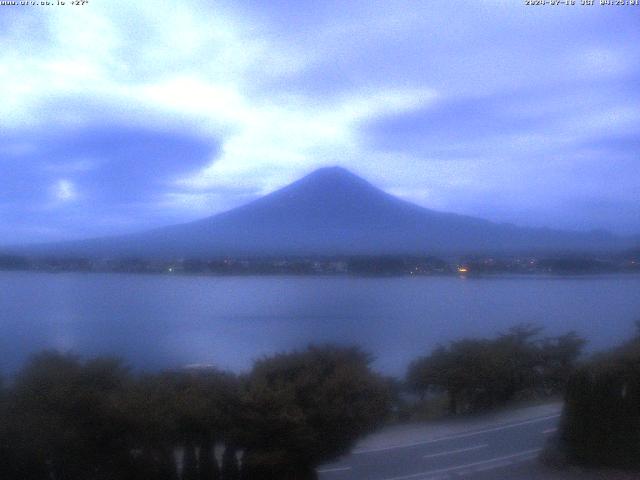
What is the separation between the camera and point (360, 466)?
21.9 ft

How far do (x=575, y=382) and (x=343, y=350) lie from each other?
2556mm

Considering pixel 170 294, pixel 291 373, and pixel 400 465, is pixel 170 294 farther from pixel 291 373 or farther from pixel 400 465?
pixel 400 465

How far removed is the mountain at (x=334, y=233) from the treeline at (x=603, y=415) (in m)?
1.99

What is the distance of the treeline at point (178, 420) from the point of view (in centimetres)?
621

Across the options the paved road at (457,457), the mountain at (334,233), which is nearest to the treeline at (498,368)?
the paved road at (457,457)

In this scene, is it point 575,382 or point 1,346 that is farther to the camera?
point 575,382

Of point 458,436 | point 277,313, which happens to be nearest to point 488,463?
point 458,436

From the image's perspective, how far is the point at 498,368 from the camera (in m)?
8.19

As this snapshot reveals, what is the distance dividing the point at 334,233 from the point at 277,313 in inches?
75.3

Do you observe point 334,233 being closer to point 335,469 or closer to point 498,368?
point 498,368

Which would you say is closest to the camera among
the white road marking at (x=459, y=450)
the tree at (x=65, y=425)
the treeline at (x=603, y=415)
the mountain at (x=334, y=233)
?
the tree at (x=65, y=425)

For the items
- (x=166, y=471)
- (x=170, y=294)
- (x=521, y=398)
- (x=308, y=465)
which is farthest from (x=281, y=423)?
(x=521, y=398)

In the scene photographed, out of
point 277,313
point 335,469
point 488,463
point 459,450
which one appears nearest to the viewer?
point 335,469

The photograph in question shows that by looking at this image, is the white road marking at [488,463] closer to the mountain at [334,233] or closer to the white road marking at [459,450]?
the white road marking at [459,450]
